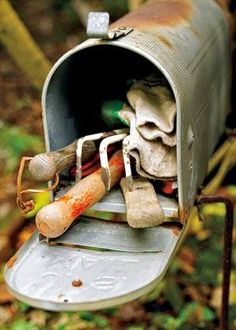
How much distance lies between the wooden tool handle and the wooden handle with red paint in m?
0.07

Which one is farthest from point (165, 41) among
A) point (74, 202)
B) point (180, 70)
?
point (74, 202)

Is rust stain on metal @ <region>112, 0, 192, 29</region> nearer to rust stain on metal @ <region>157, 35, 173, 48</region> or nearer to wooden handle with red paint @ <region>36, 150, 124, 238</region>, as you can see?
rust stain on metal @ <region>157, 35, 173, 48</region>

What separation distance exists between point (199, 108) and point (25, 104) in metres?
2.96

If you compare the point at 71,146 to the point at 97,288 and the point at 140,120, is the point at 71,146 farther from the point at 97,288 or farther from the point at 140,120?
the point at 97,288

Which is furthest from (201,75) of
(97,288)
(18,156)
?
(18,156)

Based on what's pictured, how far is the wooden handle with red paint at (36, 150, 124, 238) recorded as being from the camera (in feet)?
5.49

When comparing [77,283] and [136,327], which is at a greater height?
[77,283]

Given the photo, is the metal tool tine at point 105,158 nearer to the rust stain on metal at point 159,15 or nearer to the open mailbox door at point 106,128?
the open mailbox door at point 106,128

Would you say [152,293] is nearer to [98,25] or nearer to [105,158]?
[105,158]

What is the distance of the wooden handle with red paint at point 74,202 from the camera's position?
167cm

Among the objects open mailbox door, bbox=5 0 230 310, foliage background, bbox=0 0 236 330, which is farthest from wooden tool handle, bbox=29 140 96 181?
foliage background, bbox=0 0 236 330

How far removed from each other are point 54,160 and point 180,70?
1.43 feet

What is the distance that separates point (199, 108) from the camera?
2.07m

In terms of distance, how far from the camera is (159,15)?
86.1 inches
